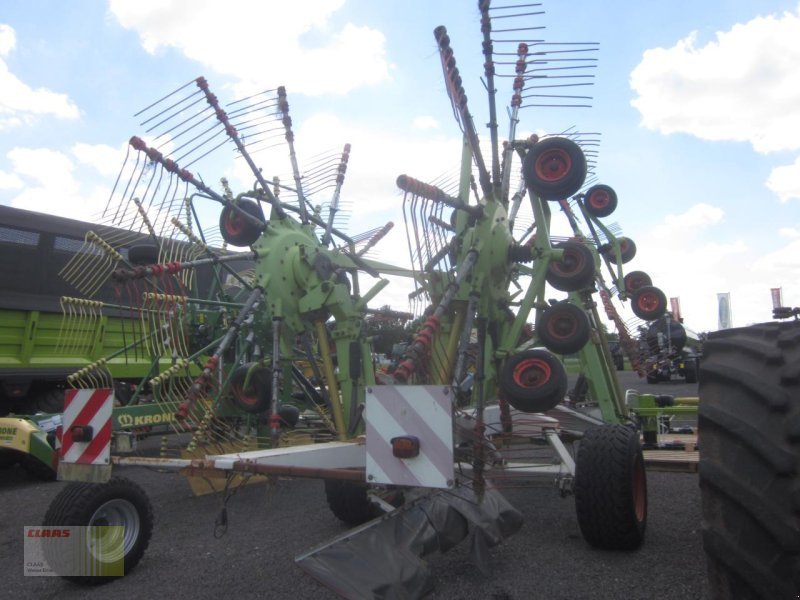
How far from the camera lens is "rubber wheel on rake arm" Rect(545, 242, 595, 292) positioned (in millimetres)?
4457

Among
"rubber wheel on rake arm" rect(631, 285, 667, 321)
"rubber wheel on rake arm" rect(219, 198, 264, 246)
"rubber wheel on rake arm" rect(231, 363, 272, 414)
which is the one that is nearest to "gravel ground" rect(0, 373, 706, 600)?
"rubber wheel on rake arm" rect(231, 363, 272, 414)

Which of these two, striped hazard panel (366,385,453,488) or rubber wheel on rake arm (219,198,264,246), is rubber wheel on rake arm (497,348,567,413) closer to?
striped hazard panel (366,385,453,488)

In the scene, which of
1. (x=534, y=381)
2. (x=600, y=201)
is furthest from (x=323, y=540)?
(x=600, y=201)

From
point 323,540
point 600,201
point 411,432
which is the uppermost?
point 600,201

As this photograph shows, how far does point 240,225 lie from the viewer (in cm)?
512

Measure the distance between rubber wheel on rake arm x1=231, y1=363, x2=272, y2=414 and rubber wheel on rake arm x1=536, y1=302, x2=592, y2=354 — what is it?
Result: 2.07 m

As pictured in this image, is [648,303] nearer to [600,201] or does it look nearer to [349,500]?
[600,201]

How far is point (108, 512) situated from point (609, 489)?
2.94 m

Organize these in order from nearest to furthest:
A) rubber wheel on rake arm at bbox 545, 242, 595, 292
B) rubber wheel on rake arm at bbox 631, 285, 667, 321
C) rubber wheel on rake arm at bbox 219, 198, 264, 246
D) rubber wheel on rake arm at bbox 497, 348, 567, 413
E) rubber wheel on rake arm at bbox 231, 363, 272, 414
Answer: rubber wheel on rake arm at bbox 497, 348, 567, 413 → rubber wheel on rake arm at bbox 545, 242, 595, 292 → rubber wheel on rake arm at bbox 231, 363, 272, 414 → rubber wheel on rake arm at bbox 219, 198, 264, 246 → rubber wheel on rake arm at bbox 631, 285, 667, 321

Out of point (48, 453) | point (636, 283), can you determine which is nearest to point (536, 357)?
point (636, 283)

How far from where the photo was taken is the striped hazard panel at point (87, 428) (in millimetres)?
3641

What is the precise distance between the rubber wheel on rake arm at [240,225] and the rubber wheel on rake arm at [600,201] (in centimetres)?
340

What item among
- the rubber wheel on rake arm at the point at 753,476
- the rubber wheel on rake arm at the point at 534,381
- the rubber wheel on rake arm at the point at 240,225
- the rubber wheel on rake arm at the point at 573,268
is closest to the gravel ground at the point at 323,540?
the rubber wheel on rake arm at the point at 534,381

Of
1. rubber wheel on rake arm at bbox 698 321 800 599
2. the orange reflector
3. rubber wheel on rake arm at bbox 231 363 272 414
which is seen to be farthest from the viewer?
rubber wheel on rake arm at bbox 231 363 272 414
